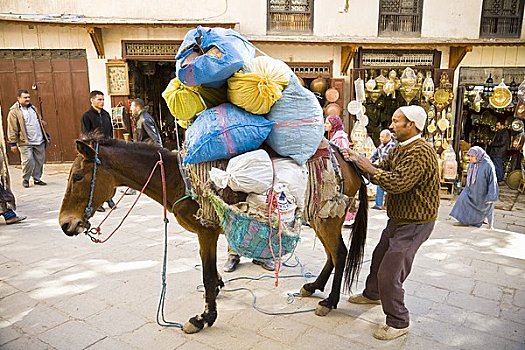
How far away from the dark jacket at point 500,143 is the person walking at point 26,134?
33.4ft

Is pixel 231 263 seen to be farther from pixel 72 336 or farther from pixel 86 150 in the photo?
pixel 86 150

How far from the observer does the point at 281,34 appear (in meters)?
9.12

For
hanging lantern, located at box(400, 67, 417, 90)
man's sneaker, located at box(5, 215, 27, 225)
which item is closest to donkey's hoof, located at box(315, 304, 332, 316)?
man's sneaker, located at box(5, 215, 27, 225)

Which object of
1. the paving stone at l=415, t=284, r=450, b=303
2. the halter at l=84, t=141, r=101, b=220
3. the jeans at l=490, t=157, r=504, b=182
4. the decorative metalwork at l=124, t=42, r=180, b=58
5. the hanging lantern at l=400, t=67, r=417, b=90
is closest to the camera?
the halter at l=84, t=141, r=101, b=220

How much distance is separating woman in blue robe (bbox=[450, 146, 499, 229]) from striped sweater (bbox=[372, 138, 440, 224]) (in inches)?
144

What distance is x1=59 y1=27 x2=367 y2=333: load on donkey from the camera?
2578mm

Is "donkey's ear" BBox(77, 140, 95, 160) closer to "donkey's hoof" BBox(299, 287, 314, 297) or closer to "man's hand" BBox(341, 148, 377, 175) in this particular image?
"man's hand" BBox(341, 148, 377, 175)

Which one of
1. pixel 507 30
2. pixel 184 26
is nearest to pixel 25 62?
pixel 184 26

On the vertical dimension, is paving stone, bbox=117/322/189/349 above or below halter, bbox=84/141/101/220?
below

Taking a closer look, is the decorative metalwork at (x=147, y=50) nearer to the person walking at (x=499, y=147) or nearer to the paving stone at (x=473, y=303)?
the paving stone at (x=473, y=303)

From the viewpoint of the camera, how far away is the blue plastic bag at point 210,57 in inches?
99.0

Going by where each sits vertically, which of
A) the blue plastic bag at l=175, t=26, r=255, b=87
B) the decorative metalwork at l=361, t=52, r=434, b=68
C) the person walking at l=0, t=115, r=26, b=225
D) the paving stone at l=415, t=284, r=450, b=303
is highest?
the decorative metalwork at l=361, t=52, r=434, b=68

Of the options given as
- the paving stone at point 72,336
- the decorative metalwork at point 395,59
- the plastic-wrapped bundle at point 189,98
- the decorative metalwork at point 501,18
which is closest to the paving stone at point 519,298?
the plastic-wrapped bundle at point 189,98

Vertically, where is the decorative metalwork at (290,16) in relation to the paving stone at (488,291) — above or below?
above
